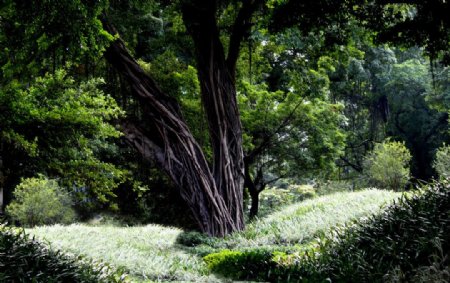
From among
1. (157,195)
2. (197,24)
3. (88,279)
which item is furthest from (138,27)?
(88,279)

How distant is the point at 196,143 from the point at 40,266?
4802 mm

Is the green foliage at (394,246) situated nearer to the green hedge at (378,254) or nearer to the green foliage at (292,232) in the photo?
the green hedge at (378,254)

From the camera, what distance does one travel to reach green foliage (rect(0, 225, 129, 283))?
405cm

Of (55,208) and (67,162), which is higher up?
(67,162)

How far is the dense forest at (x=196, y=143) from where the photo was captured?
451cm

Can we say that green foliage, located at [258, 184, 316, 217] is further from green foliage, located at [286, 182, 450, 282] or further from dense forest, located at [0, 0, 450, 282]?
green foliage, located at [286, 182, 450, 282]

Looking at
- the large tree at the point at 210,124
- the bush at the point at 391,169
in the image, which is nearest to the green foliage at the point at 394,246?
the large tree at the point at 210,124

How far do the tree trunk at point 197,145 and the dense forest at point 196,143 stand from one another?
3 cm

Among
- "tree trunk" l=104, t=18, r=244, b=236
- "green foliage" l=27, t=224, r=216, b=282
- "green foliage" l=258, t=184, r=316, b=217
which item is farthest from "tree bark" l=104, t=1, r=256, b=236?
"green foliage" l=258, t=184, r=316, b=217

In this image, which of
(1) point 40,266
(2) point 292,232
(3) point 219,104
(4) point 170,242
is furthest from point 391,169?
(1) point 40,266

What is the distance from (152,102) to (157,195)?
7919 mm

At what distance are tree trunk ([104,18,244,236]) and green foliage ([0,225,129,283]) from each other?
3679 millimetres

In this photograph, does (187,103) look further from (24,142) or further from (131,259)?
(24,142)

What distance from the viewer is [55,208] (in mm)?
15188
